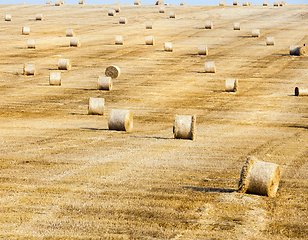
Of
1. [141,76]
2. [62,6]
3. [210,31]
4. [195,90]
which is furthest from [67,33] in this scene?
[62,6]

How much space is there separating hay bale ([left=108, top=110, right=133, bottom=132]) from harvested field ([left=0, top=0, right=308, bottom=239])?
22 centimetres

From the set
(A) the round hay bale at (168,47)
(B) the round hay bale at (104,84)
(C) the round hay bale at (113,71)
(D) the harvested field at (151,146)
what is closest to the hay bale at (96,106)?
(D) the harvested field at (151,146)

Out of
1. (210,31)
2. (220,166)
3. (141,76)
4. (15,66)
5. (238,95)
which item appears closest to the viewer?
(220,166)

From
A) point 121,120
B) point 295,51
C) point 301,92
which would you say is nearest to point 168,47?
point 295,51

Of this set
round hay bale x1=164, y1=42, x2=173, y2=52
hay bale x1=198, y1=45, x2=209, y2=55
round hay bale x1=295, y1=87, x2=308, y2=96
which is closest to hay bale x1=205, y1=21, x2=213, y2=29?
round hay bale x1=164, y1=42, x2=173, y2=52

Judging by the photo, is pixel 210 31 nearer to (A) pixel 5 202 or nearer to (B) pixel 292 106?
(B) pixel 292 106

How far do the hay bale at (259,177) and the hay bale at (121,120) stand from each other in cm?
790

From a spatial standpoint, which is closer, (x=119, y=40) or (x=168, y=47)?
(x=168, y=47)

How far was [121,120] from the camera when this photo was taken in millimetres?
18438

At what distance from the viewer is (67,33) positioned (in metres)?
53.3

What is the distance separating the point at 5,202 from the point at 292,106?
1731 centimetres

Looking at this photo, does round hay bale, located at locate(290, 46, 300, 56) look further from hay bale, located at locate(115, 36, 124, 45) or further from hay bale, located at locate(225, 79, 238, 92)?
hay bale, located at locate(115, 36, 124, 45)

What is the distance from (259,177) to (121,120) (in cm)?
822

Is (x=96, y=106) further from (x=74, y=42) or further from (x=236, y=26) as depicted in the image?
(x=236, y=26)
